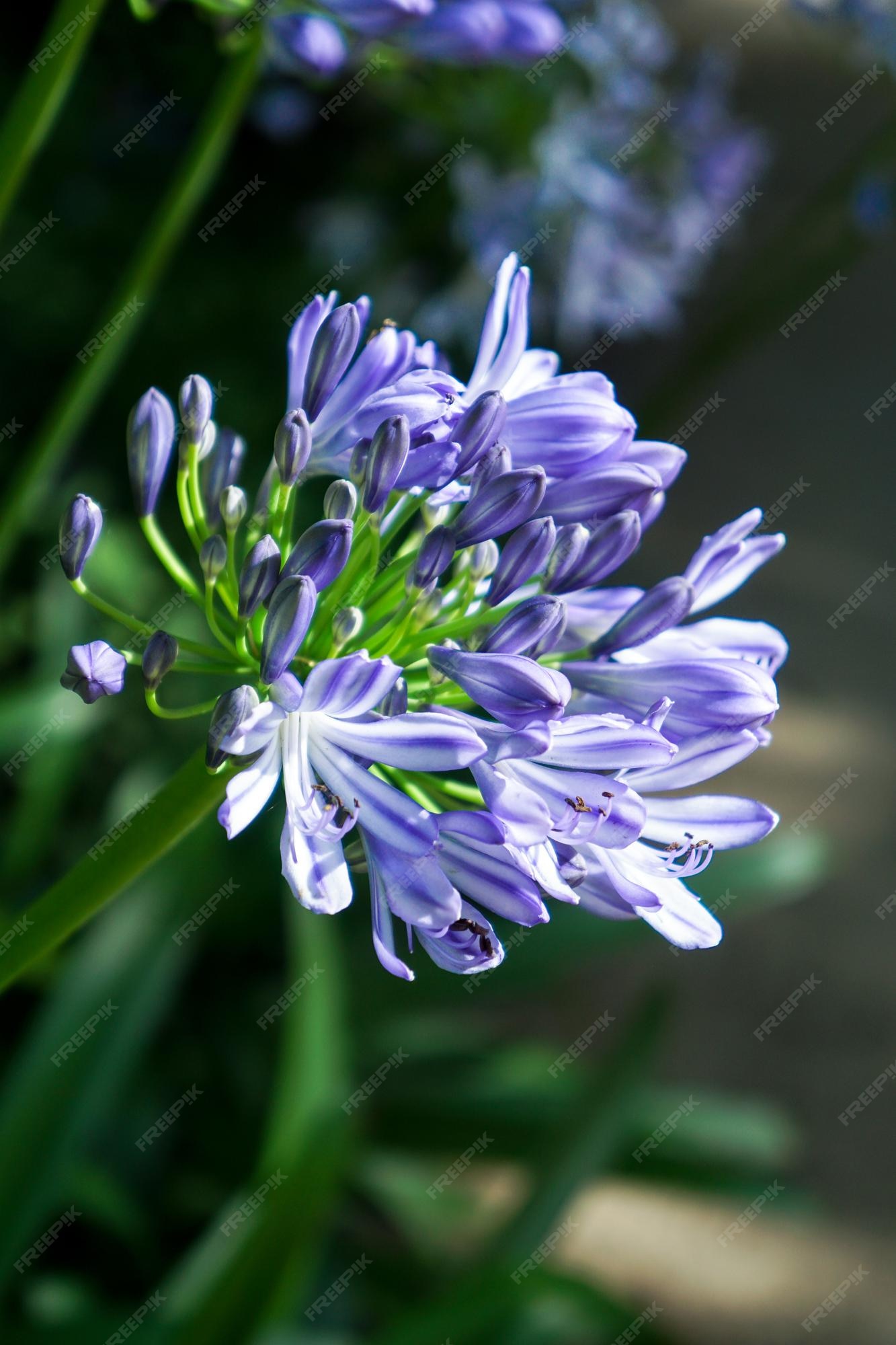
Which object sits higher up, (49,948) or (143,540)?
(49,948)

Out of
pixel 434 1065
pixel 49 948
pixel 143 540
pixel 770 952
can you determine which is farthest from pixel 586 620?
pixel 770 952

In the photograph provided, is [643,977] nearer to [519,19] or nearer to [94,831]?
[94,831]

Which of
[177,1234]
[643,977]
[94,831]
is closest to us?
[177,1234]
